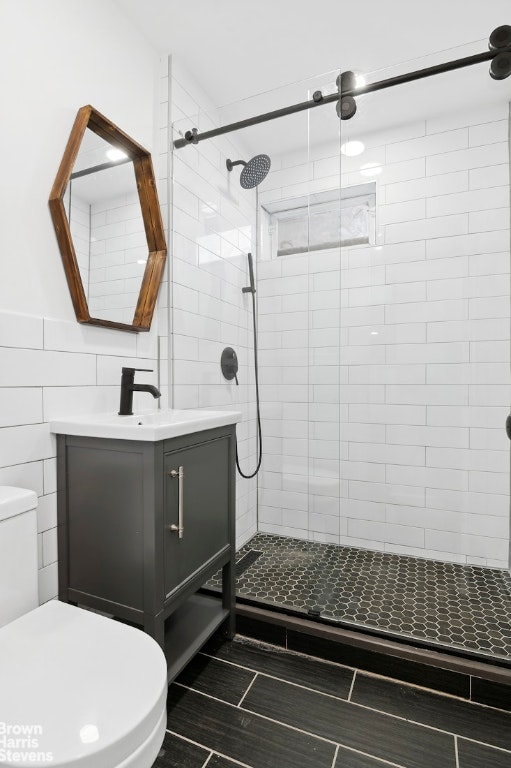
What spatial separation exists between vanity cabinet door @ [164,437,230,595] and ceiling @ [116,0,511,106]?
1873mm

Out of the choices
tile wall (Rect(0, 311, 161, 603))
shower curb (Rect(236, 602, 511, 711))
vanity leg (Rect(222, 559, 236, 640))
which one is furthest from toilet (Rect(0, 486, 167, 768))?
shower curb (Rect(236, 602, 511, 711))

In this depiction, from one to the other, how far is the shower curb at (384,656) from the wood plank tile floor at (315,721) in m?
0.03

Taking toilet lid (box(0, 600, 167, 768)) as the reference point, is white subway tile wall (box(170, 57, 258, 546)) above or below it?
above

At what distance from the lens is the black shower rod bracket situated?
1588 mm

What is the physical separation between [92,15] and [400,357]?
87.3 inches

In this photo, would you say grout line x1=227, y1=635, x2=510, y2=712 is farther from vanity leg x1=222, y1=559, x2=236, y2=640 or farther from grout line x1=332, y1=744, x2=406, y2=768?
grout line x1=332, y1=744, x2=406, y2=768

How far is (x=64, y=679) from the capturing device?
2.79ft

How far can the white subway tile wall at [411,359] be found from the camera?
87.7 inches

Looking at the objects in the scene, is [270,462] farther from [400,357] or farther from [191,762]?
[191,762]

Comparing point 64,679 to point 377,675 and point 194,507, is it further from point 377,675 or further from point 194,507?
point 377,675

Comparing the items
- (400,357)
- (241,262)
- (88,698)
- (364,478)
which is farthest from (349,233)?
(88,698)

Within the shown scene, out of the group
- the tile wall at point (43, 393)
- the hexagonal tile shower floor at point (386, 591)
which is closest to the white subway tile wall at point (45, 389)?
the tile wall at point (43, 393)

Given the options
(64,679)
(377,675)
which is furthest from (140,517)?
(377,675)

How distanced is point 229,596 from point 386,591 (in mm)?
776
